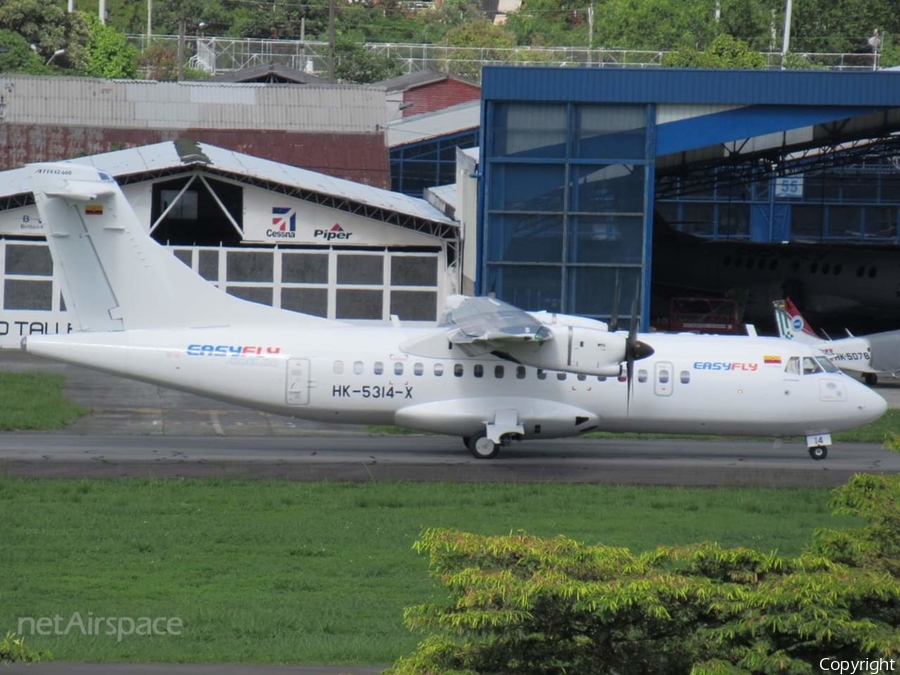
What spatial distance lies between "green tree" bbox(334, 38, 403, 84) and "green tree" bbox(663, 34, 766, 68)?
2446 centimetres

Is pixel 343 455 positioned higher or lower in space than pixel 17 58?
lower

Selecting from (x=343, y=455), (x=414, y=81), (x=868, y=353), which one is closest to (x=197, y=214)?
(x=343, y=455)

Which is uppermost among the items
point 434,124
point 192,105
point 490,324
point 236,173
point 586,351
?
point 434,124

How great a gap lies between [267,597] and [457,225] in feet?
94.1

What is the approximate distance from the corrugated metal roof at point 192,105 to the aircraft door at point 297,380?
3112 cm

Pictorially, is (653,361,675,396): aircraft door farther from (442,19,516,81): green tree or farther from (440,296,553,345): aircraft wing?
(442,19,516,81): green tree

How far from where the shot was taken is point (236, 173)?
41656 millimetres

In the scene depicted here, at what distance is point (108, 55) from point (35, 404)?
64417 mm

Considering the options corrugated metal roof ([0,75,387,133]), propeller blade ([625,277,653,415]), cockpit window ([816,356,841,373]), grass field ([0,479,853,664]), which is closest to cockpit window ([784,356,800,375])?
cockpit window ([816,356,841,373])

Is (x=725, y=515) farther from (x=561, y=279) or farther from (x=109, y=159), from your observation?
(x=109, y=159)

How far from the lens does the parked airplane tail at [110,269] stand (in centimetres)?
2381

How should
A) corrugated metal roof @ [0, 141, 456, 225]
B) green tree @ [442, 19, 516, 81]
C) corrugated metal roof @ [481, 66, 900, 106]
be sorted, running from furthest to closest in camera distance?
green tree @ [442, 19, 516, 81] < corrugated metal roof @ [0, 141, 456, 225] < corrugated metal roof @ [481, 66, 900, 106]

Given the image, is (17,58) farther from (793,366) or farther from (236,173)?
(793,366)

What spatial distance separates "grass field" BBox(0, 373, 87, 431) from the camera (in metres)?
27.9
